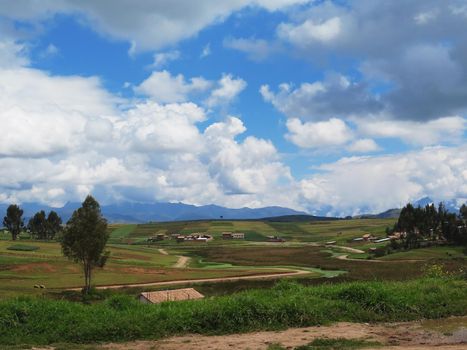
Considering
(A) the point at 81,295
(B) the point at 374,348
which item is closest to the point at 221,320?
(B) the point at 374,348

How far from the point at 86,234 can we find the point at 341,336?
5161 cm

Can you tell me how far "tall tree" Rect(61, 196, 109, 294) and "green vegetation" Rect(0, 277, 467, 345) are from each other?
45.4 meters

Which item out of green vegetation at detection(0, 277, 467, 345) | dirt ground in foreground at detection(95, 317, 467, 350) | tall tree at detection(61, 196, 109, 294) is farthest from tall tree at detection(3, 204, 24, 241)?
dirt ground in foreground at detection(95, 317, 467, 350)

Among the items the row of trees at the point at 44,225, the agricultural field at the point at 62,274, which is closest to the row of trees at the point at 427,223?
the agricultural field at the point at 62,274

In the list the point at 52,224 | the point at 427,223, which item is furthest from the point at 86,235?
the point at 52,224

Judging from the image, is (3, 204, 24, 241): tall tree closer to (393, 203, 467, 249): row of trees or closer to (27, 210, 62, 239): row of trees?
(27, 210, 62, 239): row of trees

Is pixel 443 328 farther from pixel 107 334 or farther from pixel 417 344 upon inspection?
pixel 107 334

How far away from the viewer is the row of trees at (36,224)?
166375mm

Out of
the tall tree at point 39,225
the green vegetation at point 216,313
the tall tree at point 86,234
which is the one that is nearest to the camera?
the green vegetation at point 216,313

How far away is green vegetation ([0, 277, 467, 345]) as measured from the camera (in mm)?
14031

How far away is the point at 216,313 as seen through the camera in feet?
49.8

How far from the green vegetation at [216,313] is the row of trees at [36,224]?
163m

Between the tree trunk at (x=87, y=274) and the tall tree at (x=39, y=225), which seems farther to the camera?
the tall tree at (x=39, y=225)

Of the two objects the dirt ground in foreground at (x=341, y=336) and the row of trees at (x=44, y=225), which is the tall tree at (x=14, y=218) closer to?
the row of trees at (x=44, y=225)
